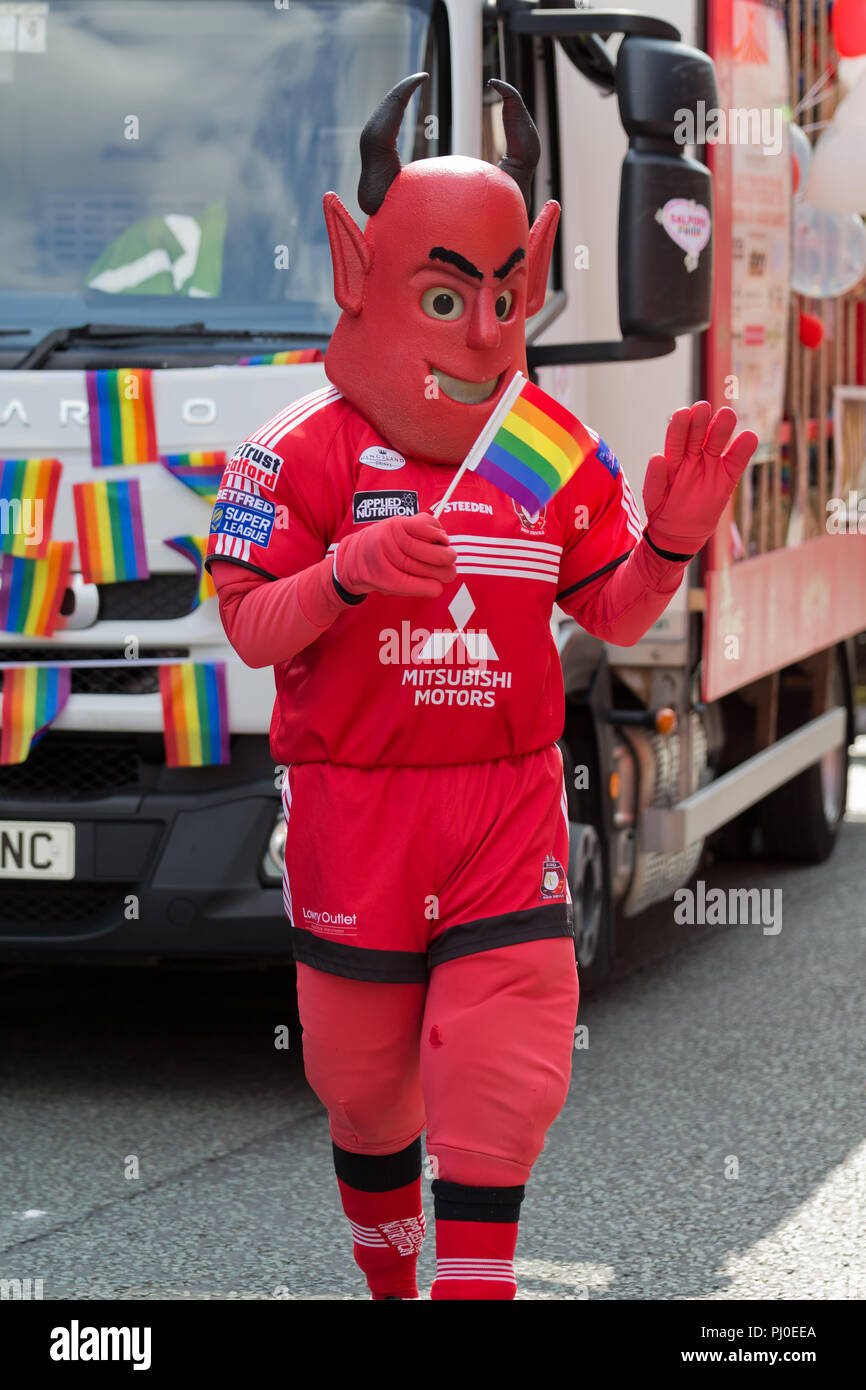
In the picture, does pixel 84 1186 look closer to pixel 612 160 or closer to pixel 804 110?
pixel 612 160

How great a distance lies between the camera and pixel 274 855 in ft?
17.0

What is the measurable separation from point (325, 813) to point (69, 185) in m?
2.67

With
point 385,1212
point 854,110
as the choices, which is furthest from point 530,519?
point 854,110

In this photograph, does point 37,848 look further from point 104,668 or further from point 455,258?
point 455,258

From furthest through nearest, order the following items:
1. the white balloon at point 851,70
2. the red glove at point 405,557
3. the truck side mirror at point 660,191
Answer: the white balloon at point 851,70 < the truck side mirror at point 660,191 < the red glove at point 405,557

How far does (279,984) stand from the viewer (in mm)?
6914

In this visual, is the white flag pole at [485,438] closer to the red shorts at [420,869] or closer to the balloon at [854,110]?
the red shorts at [420,869]

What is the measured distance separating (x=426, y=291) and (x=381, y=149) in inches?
9.5

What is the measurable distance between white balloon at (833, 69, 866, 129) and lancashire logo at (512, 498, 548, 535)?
4.11 m

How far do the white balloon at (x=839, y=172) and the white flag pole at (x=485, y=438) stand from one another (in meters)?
3.99

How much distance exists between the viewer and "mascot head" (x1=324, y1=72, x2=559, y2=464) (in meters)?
3.25

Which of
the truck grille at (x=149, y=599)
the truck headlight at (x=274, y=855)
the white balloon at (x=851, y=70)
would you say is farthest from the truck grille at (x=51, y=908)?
the white balloon at (x=851, y=70)

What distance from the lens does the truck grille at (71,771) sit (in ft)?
17.2
